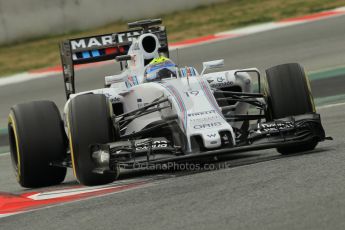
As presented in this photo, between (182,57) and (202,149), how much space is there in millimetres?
8714

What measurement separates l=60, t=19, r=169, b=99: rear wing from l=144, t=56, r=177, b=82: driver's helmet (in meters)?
0.99

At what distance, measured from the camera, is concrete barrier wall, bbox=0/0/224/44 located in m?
18.4

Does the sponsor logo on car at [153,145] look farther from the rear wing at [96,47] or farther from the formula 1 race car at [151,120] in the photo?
the rear wing at [96,47]

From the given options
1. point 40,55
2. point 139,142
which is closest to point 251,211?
point 139,142

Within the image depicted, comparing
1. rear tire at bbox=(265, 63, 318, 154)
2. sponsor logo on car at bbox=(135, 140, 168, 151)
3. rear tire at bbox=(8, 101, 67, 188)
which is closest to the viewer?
sponsor logo on car at bbox=(135, 140, 168, 151)

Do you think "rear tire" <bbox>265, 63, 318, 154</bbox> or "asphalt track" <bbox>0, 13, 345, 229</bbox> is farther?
"rear tire" <bbox>265, 63, 318, 154</bbox>

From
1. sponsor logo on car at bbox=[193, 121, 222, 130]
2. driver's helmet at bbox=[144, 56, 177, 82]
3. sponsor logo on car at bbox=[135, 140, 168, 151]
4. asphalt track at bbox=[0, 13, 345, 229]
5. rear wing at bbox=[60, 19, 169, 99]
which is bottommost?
asphalt track at bbox=[0, 13, 345, 229]

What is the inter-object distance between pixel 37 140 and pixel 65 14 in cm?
1053

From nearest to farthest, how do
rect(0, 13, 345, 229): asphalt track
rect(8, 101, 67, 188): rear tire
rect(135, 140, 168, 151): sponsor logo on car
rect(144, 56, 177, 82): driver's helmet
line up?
rect(0, 13, 345, 229): asphalt track, rect(135, 140, 168, 151): sponsor logo on car, rect(8, 101, 67, 188): rear tire, rect(144, 56, 177, 82): driver's helmet

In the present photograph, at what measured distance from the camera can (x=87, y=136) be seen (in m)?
7.59

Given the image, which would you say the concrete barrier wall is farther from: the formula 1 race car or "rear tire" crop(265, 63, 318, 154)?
"rear tire" crop(265, 63, 318, 154)

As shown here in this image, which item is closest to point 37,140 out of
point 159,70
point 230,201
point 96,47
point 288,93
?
point 159,70

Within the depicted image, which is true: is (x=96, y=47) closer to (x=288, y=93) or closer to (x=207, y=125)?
(x=288, y=93)

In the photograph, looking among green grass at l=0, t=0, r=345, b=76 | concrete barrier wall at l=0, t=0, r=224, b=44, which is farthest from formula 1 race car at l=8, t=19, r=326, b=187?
concrete barrier wall at l=0, t=0, r=224, b=44
